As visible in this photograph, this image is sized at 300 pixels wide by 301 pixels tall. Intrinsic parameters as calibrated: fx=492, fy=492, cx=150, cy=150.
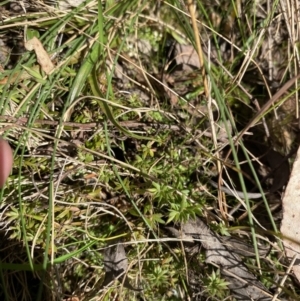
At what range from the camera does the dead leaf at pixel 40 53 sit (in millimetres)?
1383

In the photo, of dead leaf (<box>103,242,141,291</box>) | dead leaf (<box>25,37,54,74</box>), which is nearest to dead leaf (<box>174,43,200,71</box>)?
dead leaf (<box>25,37,54,74</box>)

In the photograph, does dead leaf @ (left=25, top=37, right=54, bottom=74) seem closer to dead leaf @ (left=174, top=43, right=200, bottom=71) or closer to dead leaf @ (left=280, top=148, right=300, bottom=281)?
dead leaf @ (left=174, top=43, right=200, bottom=71)

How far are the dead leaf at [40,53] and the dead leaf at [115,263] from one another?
0.54m

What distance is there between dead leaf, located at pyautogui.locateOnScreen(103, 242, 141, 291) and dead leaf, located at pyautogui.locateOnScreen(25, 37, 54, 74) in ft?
1.78

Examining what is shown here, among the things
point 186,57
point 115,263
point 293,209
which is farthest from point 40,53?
point 293,209

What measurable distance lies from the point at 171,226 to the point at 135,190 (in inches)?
6.0

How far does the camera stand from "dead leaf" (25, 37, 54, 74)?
1383 mm

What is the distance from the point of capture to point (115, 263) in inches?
55.4

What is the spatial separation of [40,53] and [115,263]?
0.63 meters

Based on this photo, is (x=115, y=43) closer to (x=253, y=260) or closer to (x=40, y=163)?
(x=40, y=163)

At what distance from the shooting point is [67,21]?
4.58ft

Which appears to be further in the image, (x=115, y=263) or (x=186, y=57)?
(x=186, y=57)

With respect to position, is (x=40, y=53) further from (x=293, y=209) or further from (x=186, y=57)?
(x=293, y=209)

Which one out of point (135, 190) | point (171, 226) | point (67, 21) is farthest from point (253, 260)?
point (67, 21)
